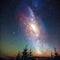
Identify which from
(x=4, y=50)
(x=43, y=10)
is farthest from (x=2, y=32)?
(x=43, y=10)

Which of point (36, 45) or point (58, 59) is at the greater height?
→ point (36, 45)

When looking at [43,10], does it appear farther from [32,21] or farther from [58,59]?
[58,59]

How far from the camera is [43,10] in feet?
10.0

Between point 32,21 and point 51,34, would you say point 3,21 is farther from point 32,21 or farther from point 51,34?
point 51,34

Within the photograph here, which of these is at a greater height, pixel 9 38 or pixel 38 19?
pixel 38 19

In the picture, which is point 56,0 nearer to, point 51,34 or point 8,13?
point 51,34

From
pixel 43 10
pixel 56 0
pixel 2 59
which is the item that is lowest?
pixel 2 59

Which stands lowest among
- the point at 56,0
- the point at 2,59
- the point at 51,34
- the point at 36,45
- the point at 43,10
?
the point at 2,59

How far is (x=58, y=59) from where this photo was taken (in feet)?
9.49

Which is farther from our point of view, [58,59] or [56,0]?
[56,0]

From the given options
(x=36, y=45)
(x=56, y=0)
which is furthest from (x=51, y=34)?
(x=56, y=0)

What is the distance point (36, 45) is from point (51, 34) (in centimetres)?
33

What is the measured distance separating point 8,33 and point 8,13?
0.37 meters

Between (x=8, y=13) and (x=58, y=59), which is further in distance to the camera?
(x=8, y=13)
